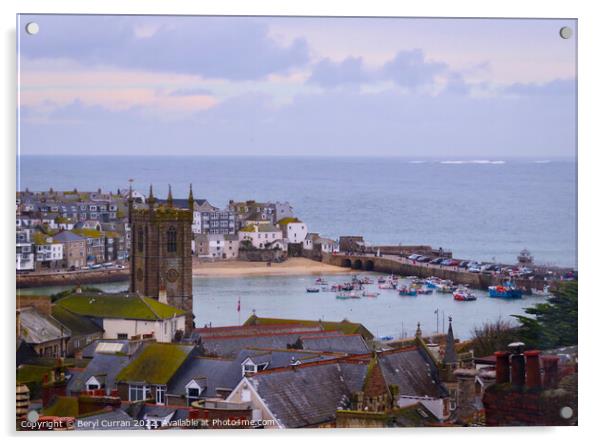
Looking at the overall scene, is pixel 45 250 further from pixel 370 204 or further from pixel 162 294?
pixel 370 204

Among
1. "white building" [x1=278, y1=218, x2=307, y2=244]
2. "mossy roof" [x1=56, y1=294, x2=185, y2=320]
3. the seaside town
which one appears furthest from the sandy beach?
"mossy roof" [x1=56, y1=294, x2=185, y2=320]

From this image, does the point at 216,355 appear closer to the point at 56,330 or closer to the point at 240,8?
the point at 56,330

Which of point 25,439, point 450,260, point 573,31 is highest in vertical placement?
point 573,31

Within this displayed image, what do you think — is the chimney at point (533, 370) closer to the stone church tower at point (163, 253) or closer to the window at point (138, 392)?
the window at point (138, 392)

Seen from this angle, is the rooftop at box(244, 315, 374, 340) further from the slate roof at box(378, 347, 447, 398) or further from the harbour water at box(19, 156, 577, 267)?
the harbour water at box(19, 156, 577, 267)

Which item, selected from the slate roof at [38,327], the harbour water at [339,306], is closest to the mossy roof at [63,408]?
the slate roof at [38,327]

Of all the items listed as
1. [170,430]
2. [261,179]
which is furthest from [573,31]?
[170,430]
